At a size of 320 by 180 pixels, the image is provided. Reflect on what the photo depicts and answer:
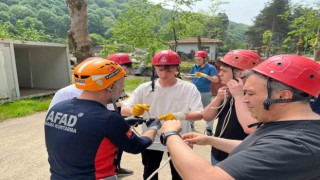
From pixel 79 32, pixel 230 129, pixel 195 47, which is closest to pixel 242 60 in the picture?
pixel 230 129

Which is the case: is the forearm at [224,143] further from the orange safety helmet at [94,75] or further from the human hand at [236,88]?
the orange safety helmet at [94,75]

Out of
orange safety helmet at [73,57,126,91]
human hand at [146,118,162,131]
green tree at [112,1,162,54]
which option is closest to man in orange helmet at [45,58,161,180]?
orange safety helmet at [73,57,126,91]

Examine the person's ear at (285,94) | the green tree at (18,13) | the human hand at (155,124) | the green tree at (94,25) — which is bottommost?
the human hand at (155,124)

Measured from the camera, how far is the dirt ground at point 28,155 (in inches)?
176

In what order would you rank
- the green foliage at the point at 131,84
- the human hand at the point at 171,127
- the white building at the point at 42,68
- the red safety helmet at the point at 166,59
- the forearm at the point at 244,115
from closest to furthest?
1. the human hand at the point at 171,127
2. the forearm at the point at 244,115
3. the red safety helmet at the point at 166,59
4. the white building at the point at 42,68
5. the green foliage at the point at 131,84

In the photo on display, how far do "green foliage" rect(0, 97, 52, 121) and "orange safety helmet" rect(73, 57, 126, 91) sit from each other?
7.39 meters

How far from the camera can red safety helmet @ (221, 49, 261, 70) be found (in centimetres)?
237

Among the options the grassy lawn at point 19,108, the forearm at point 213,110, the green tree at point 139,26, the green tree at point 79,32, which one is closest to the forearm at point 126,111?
the forearm at point 213,110

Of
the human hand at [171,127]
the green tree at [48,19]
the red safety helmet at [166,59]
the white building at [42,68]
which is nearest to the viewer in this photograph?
the human hand at [171,127]

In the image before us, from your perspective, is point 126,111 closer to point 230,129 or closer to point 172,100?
point 172,100

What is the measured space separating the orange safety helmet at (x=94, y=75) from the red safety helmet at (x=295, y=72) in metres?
1.01

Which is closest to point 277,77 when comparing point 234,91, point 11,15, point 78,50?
point 234,91

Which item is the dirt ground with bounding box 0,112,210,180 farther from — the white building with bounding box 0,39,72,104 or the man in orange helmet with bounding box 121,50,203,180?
the white building with bounding box 0,39,72,104

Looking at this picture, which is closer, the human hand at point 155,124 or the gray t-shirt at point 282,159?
the gray t-shirt at point 282,159
